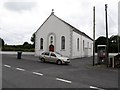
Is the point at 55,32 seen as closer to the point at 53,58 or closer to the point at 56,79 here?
the point at 53,58

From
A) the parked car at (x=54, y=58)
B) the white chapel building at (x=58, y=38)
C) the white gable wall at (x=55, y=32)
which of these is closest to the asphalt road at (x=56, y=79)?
the parked car at (x=54, y=58)

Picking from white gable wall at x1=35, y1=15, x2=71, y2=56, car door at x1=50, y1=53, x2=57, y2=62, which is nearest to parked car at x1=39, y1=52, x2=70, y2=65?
car door at x1=50, y1=53, x2=57, y2=62

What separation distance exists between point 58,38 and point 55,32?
53.3 inches

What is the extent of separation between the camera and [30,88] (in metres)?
10.3

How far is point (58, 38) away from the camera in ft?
139

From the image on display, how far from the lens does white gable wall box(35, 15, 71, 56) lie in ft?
135

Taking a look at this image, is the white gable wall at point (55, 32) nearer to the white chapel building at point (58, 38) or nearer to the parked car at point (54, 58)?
the white chapel building at point (58, 38)

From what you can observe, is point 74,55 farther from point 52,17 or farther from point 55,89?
point 55,89

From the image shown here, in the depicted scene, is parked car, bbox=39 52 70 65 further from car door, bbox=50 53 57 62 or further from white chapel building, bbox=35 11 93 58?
white chapel building, bbox=35 11 93 58

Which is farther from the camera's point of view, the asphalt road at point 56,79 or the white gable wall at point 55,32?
the white gable wall at point 55,32

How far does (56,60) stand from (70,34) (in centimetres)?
1282

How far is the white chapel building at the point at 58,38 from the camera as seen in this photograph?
4088 cm

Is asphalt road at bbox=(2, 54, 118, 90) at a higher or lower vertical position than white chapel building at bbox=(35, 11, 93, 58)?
lower

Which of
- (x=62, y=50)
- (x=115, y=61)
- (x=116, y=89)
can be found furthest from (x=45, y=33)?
(x=116, y=89)
